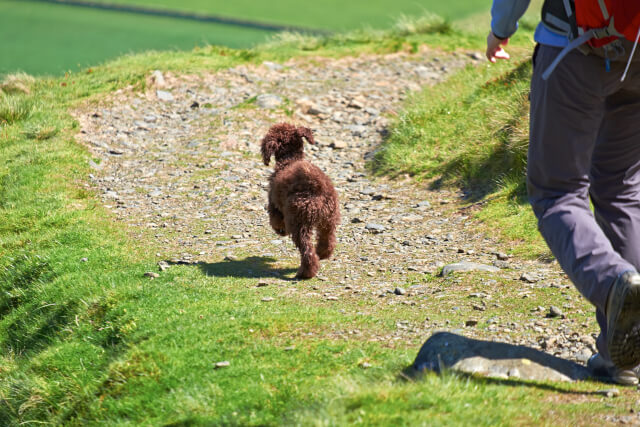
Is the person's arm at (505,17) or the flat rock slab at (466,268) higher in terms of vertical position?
the person's arm at (505,17)

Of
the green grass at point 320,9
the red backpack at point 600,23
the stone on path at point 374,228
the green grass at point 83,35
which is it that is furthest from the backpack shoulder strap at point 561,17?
the green grass at point 320,9

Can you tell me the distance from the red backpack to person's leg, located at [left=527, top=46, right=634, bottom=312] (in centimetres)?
10

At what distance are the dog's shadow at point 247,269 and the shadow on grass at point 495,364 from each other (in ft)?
10.4

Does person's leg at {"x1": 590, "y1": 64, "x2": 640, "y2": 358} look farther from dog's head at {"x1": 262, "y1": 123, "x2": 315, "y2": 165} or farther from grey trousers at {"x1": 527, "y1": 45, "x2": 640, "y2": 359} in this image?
dog's head at {"x1": 262, "y1": 123, "x2": 315, "y2": 165}

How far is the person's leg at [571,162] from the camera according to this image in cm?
391

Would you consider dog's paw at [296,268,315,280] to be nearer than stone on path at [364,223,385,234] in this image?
Yes

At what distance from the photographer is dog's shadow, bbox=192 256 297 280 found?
7715 mm

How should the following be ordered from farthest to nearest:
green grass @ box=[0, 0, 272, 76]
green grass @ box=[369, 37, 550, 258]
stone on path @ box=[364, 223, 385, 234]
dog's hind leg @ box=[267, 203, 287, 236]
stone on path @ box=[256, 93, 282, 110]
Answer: green grass @ box=[0, 0, 272, 76]
stone on path @ box=[256, 93, 282, 110]
stone on path @ box=[364, 223, 385, 234]
green grass @ box=[369, 37, 550, 258]
dog's hind leg @ box=[267, 203, 287, 236]

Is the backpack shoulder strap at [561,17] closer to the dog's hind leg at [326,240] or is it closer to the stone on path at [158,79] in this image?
the dog's hind leg at [326,240]

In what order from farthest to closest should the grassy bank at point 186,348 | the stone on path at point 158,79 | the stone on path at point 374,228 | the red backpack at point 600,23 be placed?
the stone on path at point 158,79 → the stone on path at point 374,228 → the grassy bank at point 186,348 → the red backpack at point 600,23

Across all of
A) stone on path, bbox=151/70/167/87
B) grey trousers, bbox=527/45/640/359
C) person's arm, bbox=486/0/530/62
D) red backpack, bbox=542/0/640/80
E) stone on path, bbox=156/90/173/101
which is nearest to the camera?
red backpack, bbox=542/0/640/80

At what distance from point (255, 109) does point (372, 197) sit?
4.53 m

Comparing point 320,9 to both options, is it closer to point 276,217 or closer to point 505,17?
point 276,217

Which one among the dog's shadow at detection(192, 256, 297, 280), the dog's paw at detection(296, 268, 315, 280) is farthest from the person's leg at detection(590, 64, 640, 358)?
the dog's shadow at detection(192, 256, 297, 280)
